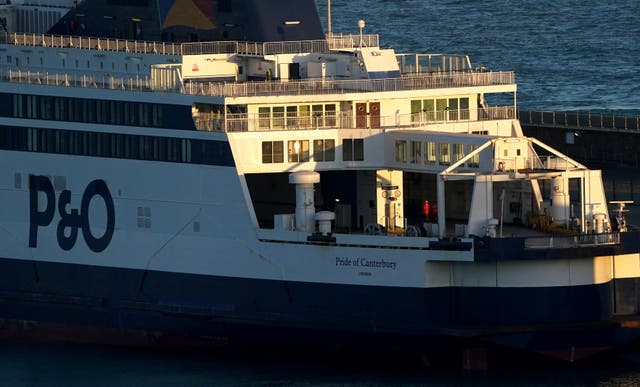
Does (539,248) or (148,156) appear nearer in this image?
(539,248)

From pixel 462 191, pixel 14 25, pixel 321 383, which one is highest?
pixel 14 25

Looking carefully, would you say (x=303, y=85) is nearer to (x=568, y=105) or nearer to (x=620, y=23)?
(x=568, y=105)

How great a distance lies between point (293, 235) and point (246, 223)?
55.2 inches

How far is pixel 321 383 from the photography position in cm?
6253

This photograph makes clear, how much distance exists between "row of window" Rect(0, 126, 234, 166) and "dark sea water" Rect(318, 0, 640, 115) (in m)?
41.7

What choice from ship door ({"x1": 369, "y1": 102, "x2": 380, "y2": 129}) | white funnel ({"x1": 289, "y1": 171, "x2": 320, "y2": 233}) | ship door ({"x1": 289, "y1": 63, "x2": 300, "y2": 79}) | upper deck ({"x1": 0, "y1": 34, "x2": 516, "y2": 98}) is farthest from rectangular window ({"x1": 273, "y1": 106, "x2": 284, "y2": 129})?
ship door ({"x1": 289, "y1": 63, "x2": 300, "y2": 79})

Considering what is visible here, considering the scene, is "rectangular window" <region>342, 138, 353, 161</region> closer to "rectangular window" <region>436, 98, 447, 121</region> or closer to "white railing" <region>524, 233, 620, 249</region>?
"rectangular window" <region>436, 98, 447, 121</region>

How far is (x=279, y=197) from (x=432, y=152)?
5.26m

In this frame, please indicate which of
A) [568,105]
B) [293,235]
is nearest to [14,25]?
[293,235]

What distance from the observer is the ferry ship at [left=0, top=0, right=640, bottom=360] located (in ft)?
203

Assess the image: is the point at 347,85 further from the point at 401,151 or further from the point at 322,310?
the point at 322,310

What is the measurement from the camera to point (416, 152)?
212 ft

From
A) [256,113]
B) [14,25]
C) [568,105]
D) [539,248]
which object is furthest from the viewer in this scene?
[568,105]

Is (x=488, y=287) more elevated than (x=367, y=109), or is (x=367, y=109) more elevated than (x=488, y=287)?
(x=367, y=109)
